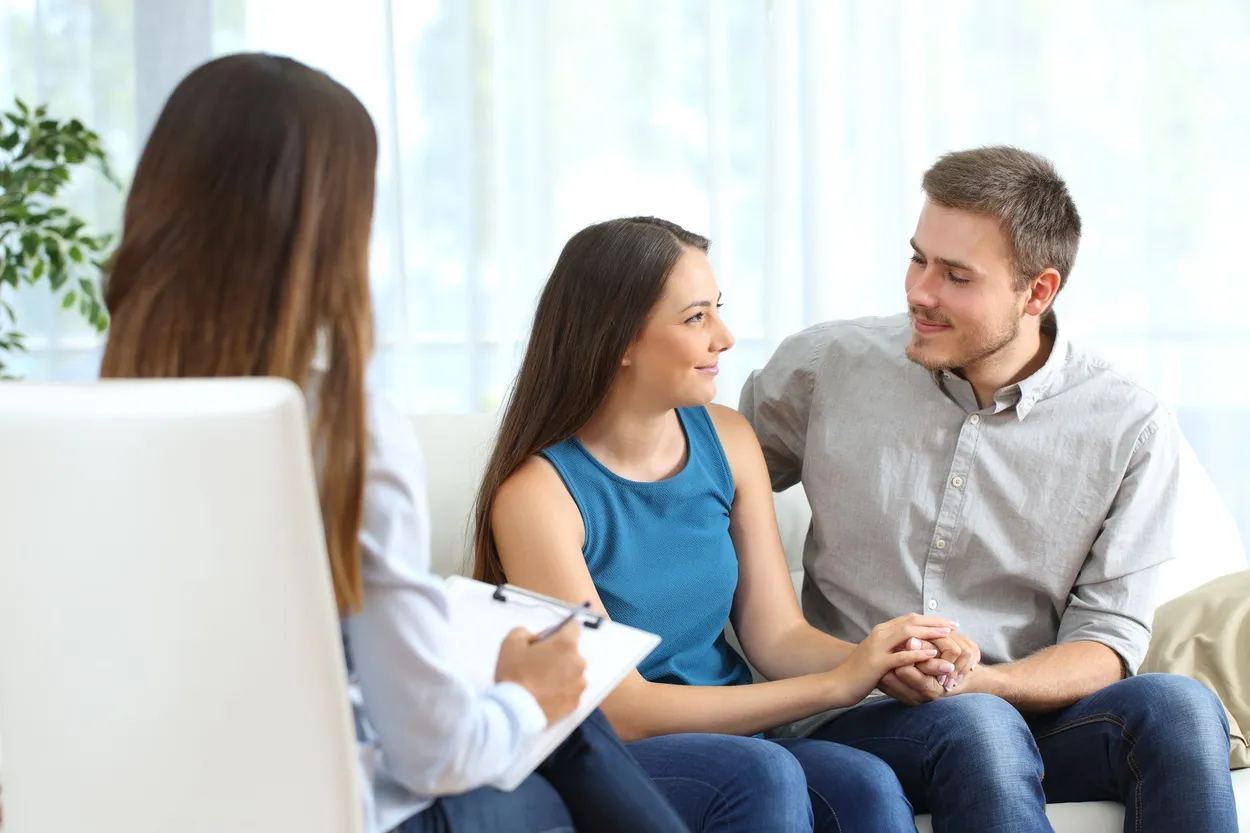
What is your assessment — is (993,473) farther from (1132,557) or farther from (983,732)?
(983,732)

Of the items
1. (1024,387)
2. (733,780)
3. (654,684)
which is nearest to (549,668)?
(733,780)

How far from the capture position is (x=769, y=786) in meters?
1.34

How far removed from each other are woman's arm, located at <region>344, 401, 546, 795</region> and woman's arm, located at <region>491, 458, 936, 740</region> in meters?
0.59

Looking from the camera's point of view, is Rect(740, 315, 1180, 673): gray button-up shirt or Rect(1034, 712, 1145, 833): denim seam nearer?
Rect(1034, 712, 1145, 833): denim seam

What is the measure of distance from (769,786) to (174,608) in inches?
29.1

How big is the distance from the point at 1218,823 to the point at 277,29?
2.64 m

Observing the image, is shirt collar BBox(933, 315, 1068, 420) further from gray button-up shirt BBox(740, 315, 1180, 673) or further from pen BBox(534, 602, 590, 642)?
pen BBox(534, 602, 590, 642)

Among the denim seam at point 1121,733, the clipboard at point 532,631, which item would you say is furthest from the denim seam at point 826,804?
the clipboard at point 532,631

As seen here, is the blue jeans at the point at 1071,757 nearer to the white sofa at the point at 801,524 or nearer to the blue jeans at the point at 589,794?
the white sofa at the point at 801,524

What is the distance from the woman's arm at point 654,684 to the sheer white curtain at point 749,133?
1.37 m

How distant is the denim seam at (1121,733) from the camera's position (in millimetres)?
1510

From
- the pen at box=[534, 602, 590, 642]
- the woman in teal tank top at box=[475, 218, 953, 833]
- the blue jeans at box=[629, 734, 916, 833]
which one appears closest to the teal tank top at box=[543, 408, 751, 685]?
the woman in teal tank top at box=[475, 218, 953, 833]

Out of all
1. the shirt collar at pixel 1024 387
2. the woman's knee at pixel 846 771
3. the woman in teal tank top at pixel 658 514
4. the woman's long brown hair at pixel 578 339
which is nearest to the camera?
the woman's knee at pixel 846 771

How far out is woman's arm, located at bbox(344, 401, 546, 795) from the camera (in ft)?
2.91
